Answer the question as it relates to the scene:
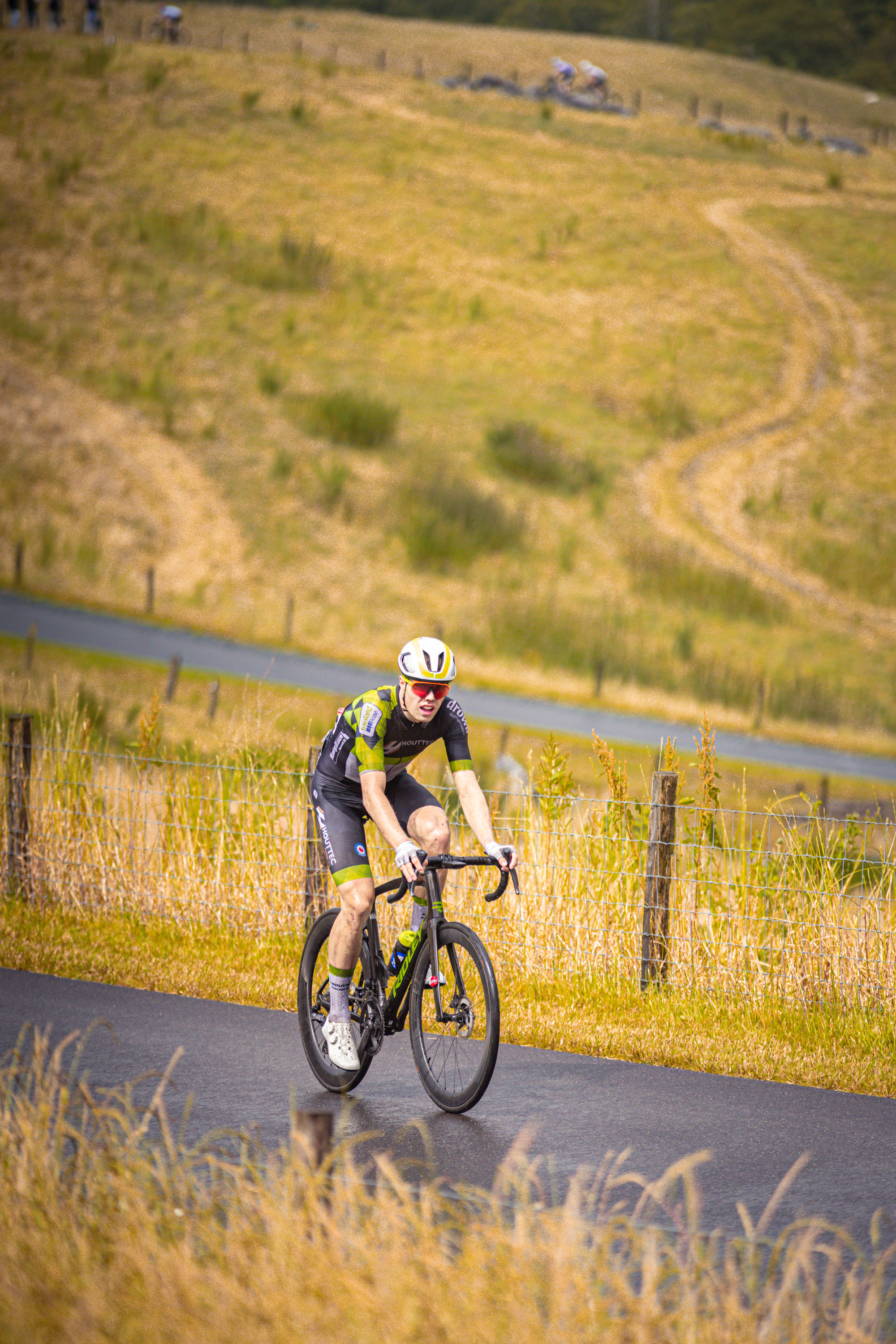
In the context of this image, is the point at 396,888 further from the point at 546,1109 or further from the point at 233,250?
the point at 233,250

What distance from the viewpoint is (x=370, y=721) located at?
6422 mm

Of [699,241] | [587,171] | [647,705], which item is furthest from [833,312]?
[647,705]

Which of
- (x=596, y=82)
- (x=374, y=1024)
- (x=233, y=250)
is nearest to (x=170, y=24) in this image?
(x=596, y=82)

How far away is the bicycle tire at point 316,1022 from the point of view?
671cm

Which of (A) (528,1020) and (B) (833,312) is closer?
(A) (528,1020)

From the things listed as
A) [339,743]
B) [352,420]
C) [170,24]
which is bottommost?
[339,743]

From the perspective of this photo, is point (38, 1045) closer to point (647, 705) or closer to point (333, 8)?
point (647, 705)

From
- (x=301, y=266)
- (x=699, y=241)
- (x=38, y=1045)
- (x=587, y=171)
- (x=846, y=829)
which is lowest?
(x=38, y=1045)

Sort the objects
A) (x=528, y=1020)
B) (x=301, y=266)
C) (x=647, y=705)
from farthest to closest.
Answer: (x=301, y=266) → (x=647, y=705) → (x=528, y=1020)

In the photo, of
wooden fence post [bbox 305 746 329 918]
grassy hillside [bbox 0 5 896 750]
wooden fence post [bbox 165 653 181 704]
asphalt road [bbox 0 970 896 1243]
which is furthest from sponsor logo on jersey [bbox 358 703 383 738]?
grassy hillside [bbox 0 5 896 750]

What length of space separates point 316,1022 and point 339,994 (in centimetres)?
39

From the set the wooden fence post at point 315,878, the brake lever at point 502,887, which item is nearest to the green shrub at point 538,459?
the wooden fence post at point 315,878

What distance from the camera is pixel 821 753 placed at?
28.9m

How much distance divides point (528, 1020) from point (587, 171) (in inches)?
2566
